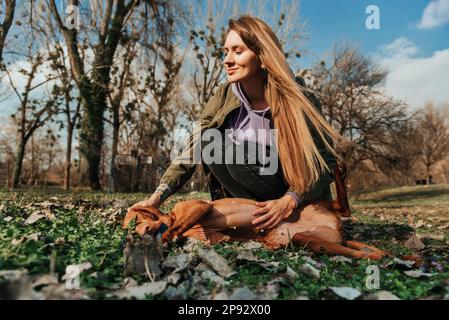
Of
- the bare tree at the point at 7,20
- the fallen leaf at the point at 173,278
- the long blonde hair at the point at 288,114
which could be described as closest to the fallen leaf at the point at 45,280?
the fallen leaf at the point at 173,278

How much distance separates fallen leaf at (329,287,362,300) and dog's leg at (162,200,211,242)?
138 centimetres

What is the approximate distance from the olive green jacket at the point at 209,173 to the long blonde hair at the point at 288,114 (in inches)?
2.7

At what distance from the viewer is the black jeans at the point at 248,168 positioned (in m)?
3.40

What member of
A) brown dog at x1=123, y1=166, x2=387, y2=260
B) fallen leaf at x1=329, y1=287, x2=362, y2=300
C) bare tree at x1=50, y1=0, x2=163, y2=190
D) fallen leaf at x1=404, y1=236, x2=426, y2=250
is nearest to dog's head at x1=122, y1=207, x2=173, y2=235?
brown dog at x1=123, y1=166, x2=387, y2=260

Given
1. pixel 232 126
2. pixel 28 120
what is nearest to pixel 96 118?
pixel 28 120

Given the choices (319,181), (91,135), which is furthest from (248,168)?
(91,135)

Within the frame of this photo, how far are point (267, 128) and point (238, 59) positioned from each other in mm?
659

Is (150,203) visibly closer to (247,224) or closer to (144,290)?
(247,224)

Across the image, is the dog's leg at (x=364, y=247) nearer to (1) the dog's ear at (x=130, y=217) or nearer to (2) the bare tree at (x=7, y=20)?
(1) the dog's ear at (x=130, y=217)

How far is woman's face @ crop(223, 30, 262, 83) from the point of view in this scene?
3330mm

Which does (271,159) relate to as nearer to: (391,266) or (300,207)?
(300,207)

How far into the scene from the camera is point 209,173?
146 inches

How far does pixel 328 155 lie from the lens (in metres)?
3.45

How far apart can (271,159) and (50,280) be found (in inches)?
86.2
